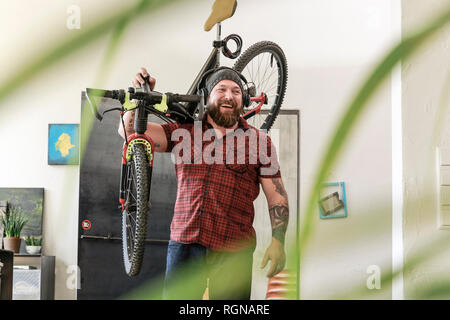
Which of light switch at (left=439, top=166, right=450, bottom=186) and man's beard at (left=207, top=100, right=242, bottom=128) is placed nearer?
man's beard at (left=207, top=100, right=242, bottom=128)

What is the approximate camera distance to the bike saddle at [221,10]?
2.05 metres

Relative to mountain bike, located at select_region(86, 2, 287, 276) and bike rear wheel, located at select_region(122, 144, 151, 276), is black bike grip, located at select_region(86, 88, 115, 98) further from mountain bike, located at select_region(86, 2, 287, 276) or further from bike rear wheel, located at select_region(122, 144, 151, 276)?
bike rear wheel, located at select_region(122, 144, 151, 276)

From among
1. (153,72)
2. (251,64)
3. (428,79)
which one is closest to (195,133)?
(251,64)

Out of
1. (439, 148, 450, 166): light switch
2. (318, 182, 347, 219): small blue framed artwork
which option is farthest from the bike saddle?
(439, 148, 450, 166): light switch

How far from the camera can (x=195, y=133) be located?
179 cm

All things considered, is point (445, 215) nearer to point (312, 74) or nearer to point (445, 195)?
point (445, 195)

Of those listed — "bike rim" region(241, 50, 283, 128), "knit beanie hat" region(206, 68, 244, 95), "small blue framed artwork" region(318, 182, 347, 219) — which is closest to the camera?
"knit beanie hat" region(206, 68, 244, 95)

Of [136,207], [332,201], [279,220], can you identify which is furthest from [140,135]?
[332,201]

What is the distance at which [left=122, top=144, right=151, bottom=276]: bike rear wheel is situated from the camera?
1.61m

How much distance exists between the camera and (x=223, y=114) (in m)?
1.74

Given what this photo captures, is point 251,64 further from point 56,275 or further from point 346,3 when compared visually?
point 56,275

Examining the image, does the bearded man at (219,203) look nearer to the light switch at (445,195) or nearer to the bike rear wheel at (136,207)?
the bike rear wheel at (136,207)

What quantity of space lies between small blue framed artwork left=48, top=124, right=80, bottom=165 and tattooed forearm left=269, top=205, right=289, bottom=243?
4.26 feet
